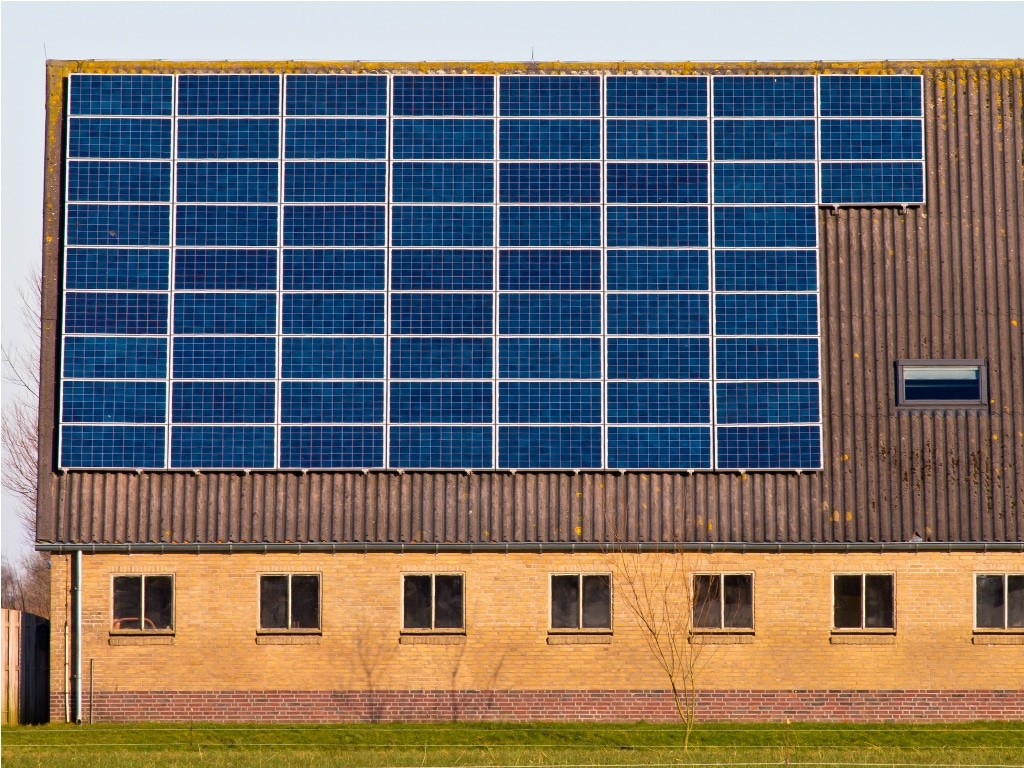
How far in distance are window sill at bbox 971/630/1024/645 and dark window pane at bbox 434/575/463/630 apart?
34.4 ft

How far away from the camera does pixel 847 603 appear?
3425cm

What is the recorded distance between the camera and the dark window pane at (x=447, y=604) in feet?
112

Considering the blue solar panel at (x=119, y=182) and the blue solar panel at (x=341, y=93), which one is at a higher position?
the blue solar panel at (x=341, y=93)

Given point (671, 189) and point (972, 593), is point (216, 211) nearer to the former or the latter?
point (671, 189)

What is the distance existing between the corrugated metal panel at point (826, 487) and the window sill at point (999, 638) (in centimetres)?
190

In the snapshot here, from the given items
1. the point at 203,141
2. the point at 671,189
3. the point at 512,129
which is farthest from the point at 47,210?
the point at 671,189

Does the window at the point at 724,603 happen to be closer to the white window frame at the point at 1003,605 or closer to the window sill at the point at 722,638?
the window sill at the point at 722,638

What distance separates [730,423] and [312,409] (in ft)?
28.4

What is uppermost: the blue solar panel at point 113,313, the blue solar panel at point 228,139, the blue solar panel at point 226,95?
the blue solar panel at point 226,95

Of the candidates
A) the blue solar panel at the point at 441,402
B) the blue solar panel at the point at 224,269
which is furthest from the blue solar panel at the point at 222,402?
the blue solar panel at the point at 441,402

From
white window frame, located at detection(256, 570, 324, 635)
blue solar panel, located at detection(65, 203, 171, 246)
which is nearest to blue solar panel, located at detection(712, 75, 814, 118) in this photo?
blue solar panel, located at detection(65, 203, 171, 246)

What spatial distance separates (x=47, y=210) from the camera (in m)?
35.5

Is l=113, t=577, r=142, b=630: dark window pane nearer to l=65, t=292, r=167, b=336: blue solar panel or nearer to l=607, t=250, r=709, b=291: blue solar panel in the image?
l=65, t=292, r=167, b=336: blue solar panel

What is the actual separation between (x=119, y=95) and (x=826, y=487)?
17102 mm
